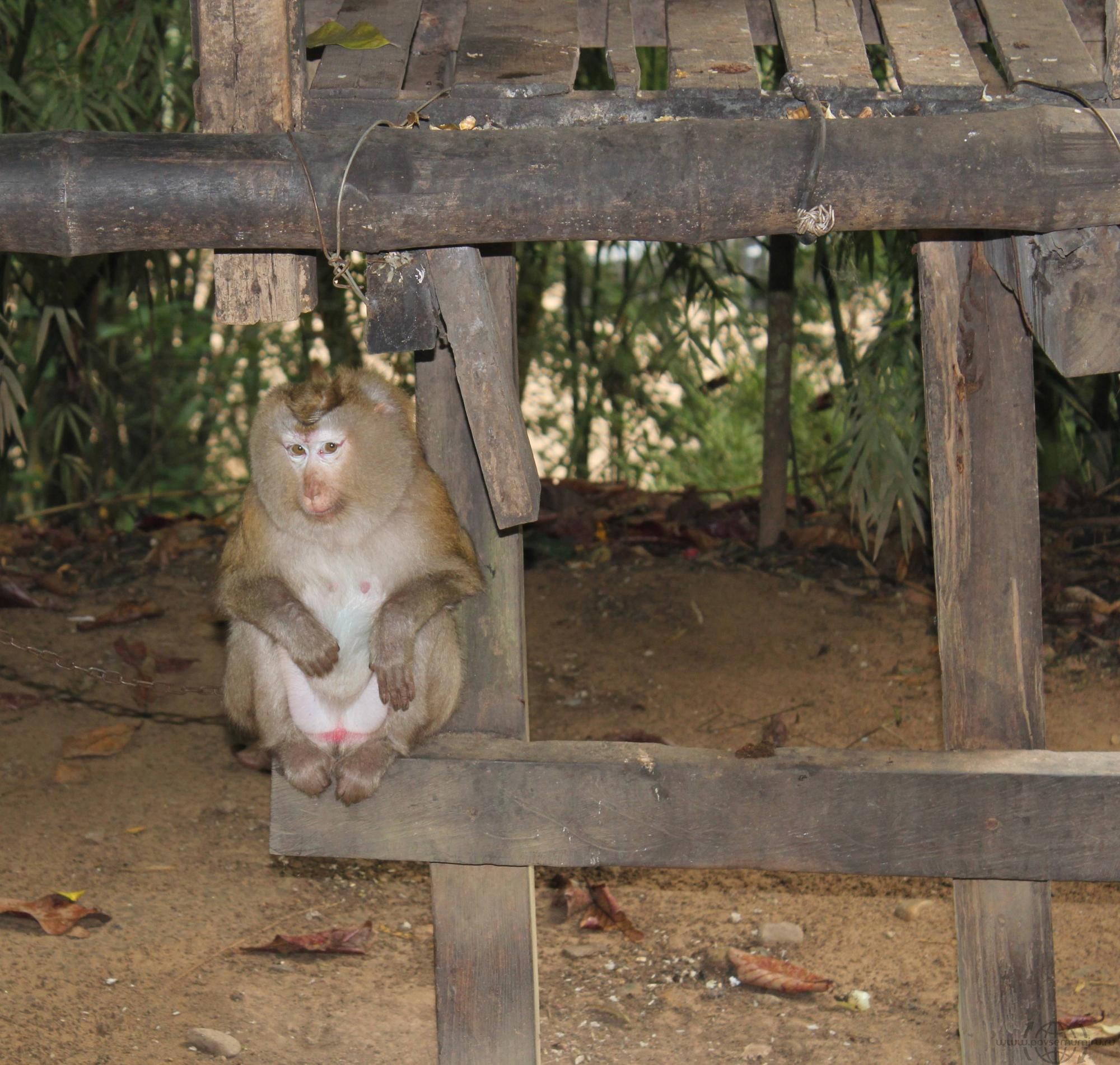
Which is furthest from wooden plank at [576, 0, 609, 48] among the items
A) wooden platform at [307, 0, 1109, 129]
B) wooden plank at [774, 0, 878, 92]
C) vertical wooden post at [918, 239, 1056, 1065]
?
vertical wooden post at [918, 239, 1056, 1065]

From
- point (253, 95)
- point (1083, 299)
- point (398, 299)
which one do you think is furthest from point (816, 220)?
point (253, 95)

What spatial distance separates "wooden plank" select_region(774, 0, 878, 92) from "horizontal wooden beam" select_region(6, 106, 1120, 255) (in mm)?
213

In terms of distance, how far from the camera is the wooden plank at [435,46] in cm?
259

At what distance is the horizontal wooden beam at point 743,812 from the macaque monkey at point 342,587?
0.14m

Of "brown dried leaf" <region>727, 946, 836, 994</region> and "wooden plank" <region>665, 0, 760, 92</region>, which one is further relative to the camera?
"brown dried leaf" <region>727, 946, 836, 994</region>

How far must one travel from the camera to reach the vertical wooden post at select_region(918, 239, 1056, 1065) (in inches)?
109

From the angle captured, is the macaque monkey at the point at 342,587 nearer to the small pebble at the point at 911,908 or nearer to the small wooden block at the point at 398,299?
the small wooden block at the point at 398,299

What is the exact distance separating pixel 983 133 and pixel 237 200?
1.26 m

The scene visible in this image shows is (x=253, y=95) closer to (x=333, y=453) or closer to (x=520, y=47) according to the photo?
(x=520, y=47)

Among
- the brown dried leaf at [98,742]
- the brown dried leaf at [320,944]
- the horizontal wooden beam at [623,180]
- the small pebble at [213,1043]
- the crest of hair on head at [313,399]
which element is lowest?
the brown dried leaf at [320,944]

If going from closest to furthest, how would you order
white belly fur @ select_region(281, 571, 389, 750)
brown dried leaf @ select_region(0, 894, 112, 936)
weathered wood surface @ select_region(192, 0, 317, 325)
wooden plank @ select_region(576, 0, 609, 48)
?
weathered wood surface @ select_region(192, 0, 317, 325), wooden plank @ select_region(576, 0, 609, 48), white belly fur @ select_region(281, 571, 389, 750), brown dried leaf @ select_region(0, 894, 112, 936)

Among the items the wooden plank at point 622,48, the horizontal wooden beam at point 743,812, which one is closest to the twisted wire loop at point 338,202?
the wooden plank at point 622,48

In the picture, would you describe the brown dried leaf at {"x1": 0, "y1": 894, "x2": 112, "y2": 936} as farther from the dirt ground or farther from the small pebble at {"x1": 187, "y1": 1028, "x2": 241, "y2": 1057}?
the small pebble at {"x1": 187, "y1": 1028, "x2": 241, "y2": 1057}

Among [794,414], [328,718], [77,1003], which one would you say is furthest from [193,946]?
[794,414]
